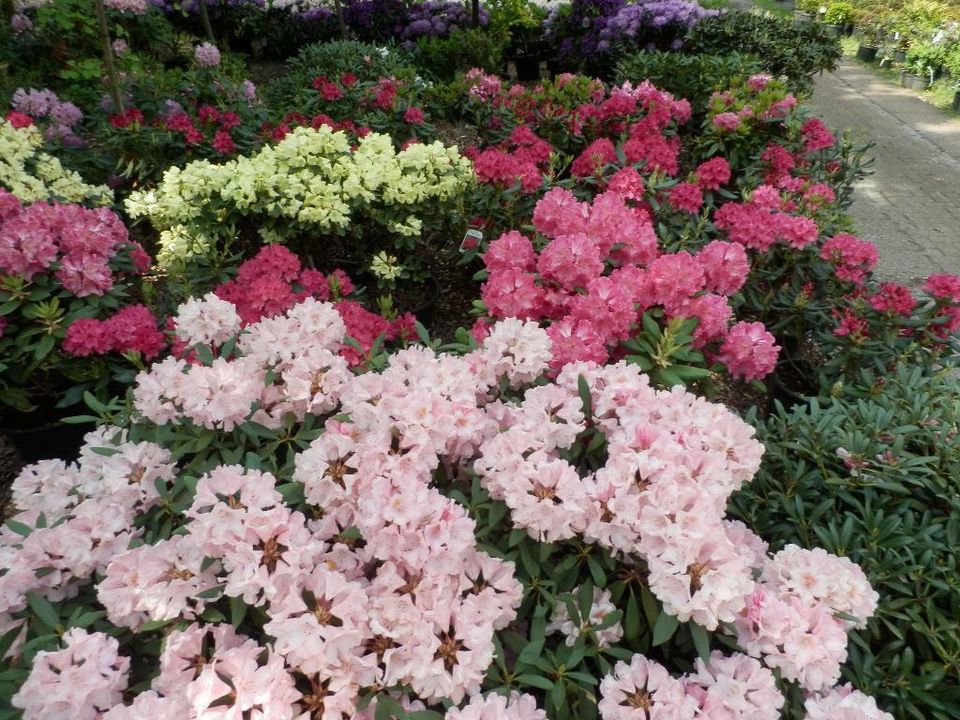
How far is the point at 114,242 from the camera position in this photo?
2.62 meters

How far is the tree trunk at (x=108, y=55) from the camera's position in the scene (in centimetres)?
381

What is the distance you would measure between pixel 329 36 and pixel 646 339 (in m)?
8.95

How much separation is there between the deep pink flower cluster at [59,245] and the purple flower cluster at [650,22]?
6998 millimetres

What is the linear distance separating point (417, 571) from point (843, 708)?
79cm

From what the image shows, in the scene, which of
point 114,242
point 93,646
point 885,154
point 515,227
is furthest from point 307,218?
point 885,154

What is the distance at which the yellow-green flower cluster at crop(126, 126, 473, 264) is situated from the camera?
117 inches

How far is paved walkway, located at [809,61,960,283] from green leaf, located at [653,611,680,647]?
12.4 feet

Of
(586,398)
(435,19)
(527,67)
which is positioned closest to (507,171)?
(586,398)

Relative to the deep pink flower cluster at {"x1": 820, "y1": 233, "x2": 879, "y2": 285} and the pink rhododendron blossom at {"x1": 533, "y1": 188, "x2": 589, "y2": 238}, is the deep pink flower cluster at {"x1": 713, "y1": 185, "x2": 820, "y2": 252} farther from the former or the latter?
the pink rhododendron blossom at {"x1": 533, "y1": 188, "x2": 589, "y2": 238}

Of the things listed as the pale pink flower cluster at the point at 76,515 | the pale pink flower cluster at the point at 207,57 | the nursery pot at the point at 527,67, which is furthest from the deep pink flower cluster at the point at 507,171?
the nursery pot at the point at 527,67

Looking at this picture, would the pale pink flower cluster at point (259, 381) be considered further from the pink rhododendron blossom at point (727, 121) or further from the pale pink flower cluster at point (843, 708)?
the pink rhododendron blossom at point (727, 121)

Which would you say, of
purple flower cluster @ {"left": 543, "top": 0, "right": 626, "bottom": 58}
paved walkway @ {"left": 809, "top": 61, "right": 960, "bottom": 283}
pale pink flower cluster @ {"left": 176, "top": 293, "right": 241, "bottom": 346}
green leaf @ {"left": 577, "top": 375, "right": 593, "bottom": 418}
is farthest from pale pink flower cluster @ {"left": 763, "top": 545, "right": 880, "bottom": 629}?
purple flower cluster @ {"left": 543, "top": 0, "right": 626, "bottom": 58}

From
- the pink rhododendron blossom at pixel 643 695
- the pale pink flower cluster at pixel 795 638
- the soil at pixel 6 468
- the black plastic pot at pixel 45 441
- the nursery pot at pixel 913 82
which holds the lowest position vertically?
the soil at pixel 6 468

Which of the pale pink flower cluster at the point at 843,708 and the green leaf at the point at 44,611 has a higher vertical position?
the pale pink flower cluster at the point at 843,708
